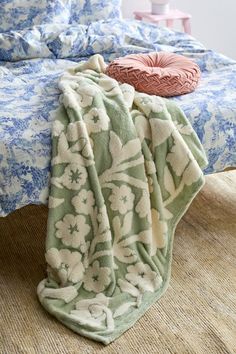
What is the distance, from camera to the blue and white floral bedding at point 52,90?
1668mm

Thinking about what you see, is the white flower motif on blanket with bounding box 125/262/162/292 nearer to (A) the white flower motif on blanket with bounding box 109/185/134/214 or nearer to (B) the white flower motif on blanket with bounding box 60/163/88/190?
(A) the white flower motif on blanket with bounding box 109/185/134/214

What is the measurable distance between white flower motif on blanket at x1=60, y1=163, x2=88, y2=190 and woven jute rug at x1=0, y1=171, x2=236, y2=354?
0.36m

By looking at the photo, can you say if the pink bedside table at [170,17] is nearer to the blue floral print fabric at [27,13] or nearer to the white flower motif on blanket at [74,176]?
the blue floral print fabric at [27,13]

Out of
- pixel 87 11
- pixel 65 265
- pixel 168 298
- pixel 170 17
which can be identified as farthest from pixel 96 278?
pixel 170 17

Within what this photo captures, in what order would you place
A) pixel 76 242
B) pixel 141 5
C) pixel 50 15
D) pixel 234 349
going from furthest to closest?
pixel 141 5
pixel 50 15
pixel 76 242
pixel 234 349

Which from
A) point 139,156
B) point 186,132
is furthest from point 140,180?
Result: point 186,132

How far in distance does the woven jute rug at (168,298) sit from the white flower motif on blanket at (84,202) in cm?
30

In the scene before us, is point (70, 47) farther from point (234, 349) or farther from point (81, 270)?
point (234, 349)

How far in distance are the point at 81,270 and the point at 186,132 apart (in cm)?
58

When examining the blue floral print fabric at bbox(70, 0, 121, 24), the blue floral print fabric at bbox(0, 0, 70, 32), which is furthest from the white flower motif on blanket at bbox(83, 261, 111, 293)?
the blue floral print fabric at bbox(70, 0, 121, 24)

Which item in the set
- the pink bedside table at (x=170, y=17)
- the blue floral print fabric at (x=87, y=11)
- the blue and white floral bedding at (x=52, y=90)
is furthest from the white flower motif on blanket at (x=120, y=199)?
the pink bedside table at (x=170, y=17)

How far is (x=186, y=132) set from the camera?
5.99 feet

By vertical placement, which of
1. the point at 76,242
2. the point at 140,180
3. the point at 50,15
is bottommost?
the point at 76,242

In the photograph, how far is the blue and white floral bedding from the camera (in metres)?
1.67
